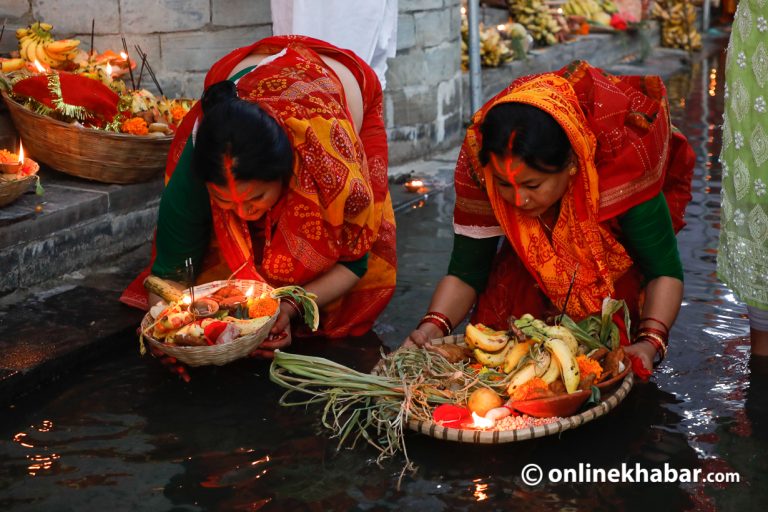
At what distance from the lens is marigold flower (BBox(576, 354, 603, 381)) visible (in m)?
3.07

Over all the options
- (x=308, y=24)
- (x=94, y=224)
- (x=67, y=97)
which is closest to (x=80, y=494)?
(x=94, y=224)

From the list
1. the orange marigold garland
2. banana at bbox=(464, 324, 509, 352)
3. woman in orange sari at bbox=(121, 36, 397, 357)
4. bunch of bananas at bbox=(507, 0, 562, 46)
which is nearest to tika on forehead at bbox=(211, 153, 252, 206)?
woman in orange sari at bbox=(121, 36, 397, 357)

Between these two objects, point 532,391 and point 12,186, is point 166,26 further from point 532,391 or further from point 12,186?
point 532,391

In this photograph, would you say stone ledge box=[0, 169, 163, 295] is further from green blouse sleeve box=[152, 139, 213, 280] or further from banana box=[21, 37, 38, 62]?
green blouse sleeve box=[152, 139, 213, 280]

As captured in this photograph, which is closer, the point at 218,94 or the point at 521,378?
the point at 521,378

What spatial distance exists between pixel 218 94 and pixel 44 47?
2284 mm

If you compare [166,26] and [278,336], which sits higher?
[166,26]

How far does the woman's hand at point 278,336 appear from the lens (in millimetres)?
3555

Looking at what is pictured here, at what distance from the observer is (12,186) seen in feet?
13.6

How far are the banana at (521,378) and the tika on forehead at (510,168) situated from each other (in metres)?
0.51

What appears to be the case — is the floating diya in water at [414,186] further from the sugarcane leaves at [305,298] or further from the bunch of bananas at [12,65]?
the sugarcane leaves at [305,298]

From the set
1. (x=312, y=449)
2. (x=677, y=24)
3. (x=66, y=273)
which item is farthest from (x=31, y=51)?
(x=677, y=24)

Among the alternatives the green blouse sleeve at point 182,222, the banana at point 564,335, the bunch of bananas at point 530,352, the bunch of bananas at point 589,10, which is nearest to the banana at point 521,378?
the bunch of bananas at point 530,352

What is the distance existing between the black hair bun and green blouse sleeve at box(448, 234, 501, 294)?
0.91 m
